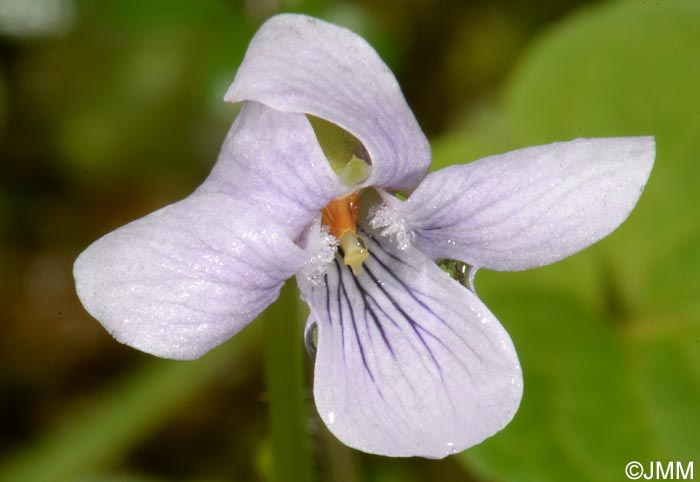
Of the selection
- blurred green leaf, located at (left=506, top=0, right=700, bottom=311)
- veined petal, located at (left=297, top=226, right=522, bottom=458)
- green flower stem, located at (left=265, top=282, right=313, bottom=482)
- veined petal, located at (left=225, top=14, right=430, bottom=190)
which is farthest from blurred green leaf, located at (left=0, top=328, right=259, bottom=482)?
veined petal, located at (left=225, top=14, right=430, bottom=190)

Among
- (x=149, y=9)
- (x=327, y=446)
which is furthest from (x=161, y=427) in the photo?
(x=149, y=9)

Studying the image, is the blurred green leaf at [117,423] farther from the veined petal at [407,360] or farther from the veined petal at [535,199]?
the veined petal at [535,199]

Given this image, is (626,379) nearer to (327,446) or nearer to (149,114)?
(327,446)

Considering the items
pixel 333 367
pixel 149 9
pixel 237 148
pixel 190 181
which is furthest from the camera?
pixel 190 181

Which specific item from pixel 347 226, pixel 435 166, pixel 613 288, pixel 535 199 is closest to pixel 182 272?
pixel 347 226

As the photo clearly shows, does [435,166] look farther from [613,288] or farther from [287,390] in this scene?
[287,390]
